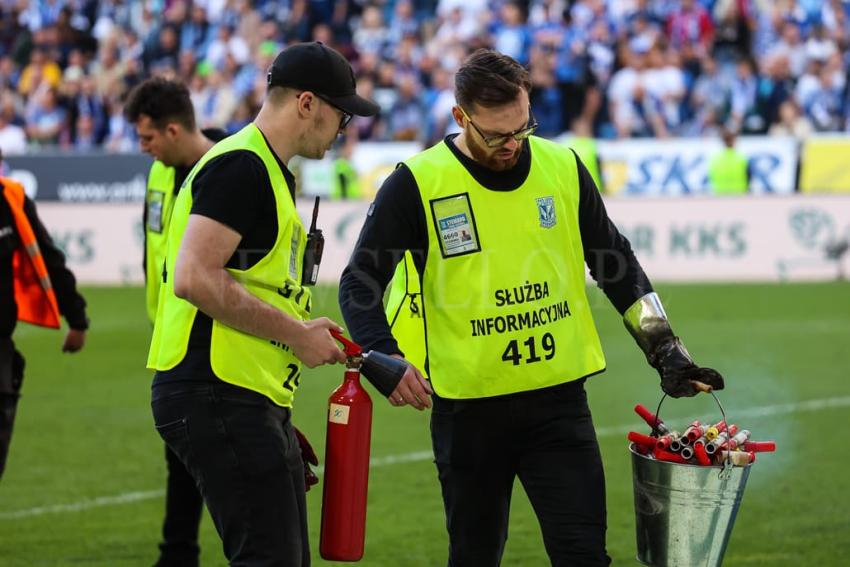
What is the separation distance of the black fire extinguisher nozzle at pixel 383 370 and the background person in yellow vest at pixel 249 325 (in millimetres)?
163

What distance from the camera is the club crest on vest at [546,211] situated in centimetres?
515

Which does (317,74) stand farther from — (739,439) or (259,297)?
(739,439)

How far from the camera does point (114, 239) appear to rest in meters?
19.2

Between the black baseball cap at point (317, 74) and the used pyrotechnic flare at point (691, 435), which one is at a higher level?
the black baseball cap at point (317, 74)

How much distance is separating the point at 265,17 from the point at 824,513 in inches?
823

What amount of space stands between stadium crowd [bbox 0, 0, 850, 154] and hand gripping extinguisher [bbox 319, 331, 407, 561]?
695 inches

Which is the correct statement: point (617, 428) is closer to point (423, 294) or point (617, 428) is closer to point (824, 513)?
point (824, 513)

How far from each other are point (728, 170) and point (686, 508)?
15714 mm

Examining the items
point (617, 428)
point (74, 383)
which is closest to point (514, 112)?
point (617, 428)

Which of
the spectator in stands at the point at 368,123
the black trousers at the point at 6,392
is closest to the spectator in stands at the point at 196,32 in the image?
the spectator in stands at the point at 368,123

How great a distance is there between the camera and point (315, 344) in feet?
14.5

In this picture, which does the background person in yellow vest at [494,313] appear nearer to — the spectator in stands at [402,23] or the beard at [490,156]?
the beard at [490,156]

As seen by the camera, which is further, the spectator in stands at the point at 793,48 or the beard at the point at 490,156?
the spectator in stands at the point at 793,48

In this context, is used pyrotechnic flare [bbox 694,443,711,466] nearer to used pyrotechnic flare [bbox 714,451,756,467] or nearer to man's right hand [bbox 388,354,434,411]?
used pyrotechnic flare [bbox 714,451,756,467]
